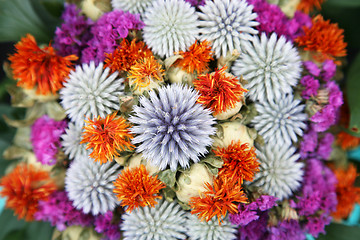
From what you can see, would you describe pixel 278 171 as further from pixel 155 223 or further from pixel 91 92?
pixel 91 92

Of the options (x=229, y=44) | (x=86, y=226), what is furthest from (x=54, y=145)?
(x=229, y=44)

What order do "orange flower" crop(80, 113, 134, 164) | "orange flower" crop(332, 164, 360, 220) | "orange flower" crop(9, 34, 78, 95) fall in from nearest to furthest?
"orange flower" crop(80, 113, 134, 164)
"orange flower" crop(9, 34, 78, 95)
"orange flower" crop(332, 164, 360, 220)

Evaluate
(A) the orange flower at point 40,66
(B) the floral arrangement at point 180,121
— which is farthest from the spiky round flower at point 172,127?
(A) the orange flower at point 40,66

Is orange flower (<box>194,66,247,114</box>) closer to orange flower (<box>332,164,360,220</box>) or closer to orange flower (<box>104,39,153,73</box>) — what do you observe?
orange flower (<box>104,39,153,73</box>)

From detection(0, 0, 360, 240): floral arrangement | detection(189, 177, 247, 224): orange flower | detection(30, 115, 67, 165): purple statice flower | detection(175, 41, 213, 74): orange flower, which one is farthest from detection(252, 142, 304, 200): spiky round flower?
detection(30, 115, 67, 165): purple statice flower

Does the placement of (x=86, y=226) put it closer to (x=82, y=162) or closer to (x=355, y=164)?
(x=82, y=162)

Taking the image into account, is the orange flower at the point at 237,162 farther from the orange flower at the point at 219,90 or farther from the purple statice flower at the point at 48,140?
the purple statice flower at the point at 48,140

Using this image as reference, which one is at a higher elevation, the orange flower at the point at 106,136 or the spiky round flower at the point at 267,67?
the spiky round flower at the point at 267,67
